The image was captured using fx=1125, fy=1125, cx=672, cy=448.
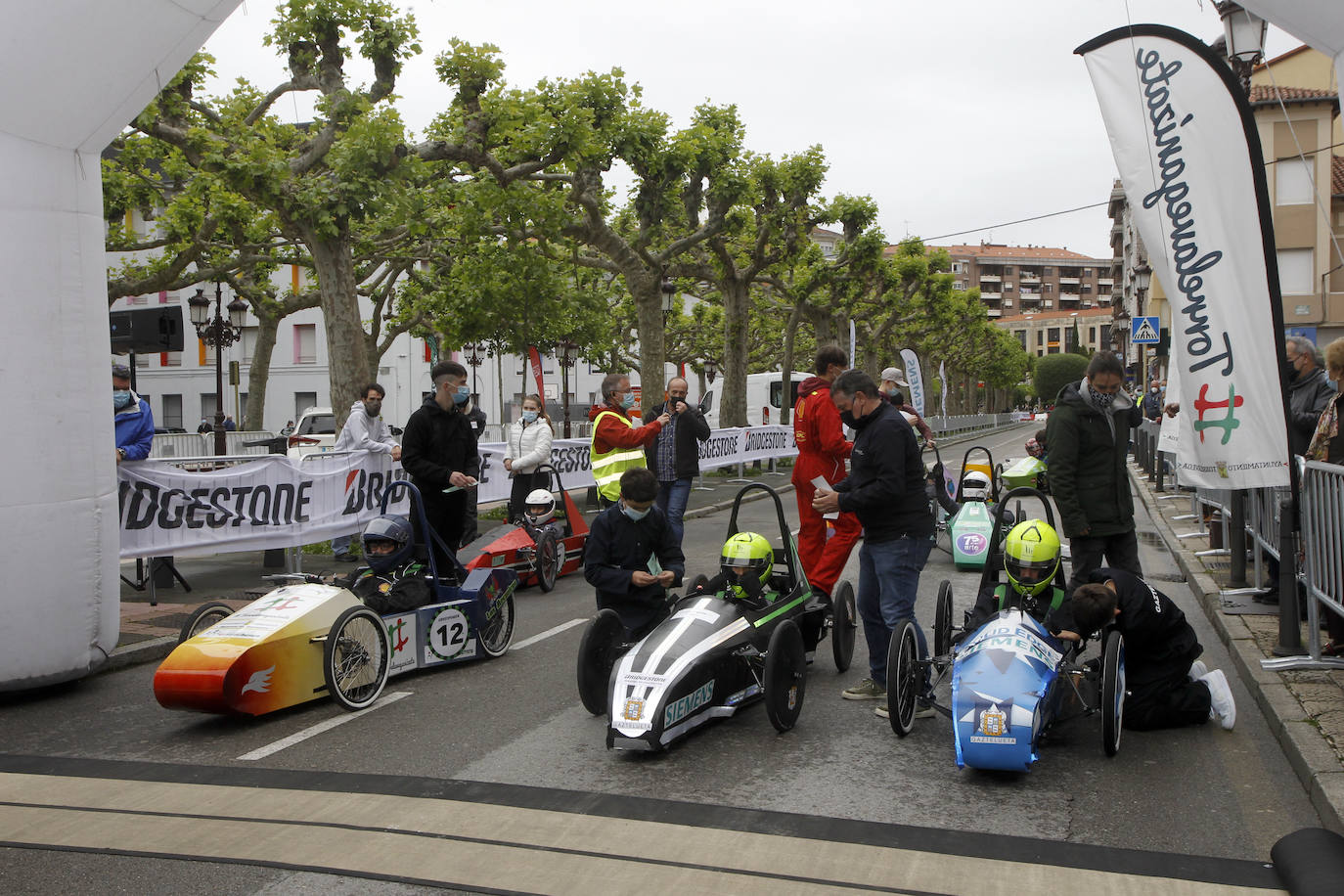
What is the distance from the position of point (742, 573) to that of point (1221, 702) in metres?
2.52

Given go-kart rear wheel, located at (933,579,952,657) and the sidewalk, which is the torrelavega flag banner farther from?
go-kart rear wheel, located at (933,579,952,657)

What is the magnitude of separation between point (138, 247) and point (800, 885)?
2460cm

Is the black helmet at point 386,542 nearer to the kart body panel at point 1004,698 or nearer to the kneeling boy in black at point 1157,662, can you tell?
the kart body panel at point 1004,698

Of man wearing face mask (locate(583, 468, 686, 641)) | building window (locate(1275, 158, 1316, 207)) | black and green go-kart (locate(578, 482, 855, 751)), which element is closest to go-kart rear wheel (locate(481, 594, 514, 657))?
man wearing face mask (locate(583, 468, 686, 641))

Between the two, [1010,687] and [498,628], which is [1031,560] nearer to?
[1010,687]

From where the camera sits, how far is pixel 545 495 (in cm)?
1093

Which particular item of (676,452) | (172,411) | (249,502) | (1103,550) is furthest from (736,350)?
(172,411)

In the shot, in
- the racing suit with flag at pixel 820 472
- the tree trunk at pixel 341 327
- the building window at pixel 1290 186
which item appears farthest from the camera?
the building window at pixel 1290 186

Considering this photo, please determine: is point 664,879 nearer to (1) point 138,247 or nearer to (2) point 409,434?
(2) point 409,434

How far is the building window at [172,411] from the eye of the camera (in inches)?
2132

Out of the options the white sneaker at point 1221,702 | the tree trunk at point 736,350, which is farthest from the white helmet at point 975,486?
the tree trunk at point 736,350

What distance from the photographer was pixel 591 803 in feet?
15.6

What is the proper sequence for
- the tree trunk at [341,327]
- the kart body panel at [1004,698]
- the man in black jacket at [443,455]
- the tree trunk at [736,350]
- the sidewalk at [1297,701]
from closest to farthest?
the sidewalk at [1297,701]
the kart body panel at [1004,698]
the man in black jacket at [443,455]
the tree trunk at [341,327]
the tree trunk at [736,350]

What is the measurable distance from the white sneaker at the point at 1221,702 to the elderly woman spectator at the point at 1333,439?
146 centimetres
